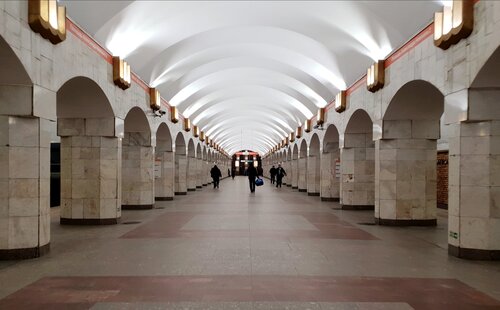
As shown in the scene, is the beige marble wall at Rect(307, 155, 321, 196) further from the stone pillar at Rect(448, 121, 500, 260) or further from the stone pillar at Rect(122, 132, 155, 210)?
the stone pillar at Rect(448, 121, 500, 260)

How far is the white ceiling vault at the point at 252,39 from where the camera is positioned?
9.21 m

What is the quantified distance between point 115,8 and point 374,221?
8.28m

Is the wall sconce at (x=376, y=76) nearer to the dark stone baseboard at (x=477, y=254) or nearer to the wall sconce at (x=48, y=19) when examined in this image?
the dark stone baseboard at (x=477, y=254)

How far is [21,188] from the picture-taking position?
22.5 ft

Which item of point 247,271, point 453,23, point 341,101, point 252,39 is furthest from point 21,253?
point 341,101

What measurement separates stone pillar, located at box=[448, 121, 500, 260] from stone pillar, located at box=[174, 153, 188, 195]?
1684cm

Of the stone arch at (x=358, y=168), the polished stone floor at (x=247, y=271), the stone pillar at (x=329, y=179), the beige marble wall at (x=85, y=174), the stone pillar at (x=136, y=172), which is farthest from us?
the stone pillar at (x=329, y=179)

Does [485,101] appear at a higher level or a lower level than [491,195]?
higher

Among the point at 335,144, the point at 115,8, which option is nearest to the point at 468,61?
the point at 115,8

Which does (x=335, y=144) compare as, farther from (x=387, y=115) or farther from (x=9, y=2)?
(x=9, y=2)

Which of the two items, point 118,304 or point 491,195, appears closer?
point 118,304

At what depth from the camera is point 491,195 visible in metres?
6.98

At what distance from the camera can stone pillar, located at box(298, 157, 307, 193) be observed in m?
25.8

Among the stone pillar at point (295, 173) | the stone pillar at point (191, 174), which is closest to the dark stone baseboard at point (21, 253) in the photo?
the stone pillar at point (191, 174)
